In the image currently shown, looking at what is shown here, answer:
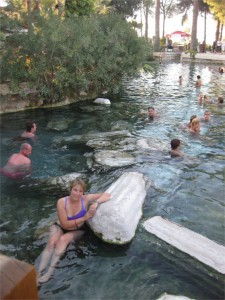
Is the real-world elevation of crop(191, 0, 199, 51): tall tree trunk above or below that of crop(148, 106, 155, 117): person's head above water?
above

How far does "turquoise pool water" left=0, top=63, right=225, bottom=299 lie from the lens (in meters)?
4.69

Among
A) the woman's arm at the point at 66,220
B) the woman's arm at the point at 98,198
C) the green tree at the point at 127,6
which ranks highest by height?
the green tree at the point at 127,6

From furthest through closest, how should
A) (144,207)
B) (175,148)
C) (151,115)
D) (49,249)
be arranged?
(151,115) → (175,148) → (144,207) → (49,249)

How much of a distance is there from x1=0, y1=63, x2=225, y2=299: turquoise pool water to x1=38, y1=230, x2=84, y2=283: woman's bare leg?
0.29 ft

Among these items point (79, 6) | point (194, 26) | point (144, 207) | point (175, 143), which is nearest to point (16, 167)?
point (144, 207)

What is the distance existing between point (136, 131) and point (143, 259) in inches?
307

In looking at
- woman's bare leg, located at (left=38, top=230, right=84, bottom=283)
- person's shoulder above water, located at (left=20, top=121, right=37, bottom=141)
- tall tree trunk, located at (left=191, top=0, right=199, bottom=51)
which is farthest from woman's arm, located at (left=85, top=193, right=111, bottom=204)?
tall tree trunk, located at (left=191, top=0, right=199, bottom=51)

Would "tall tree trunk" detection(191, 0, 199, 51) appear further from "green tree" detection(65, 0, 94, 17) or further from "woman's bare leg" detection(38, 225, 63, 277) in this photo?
"woman's bare leg" detection(38, 225, 63, 277)

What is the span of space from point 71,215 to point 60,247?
585 mm

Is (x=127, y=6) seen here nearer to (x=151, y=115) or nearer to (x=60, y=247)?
(x=151, y=115)

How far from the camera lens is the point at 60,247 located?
5.13 metres

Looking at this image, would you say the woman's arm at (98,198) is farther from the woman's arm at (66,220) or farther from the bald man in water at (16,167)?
the bald man in water at (16,167)

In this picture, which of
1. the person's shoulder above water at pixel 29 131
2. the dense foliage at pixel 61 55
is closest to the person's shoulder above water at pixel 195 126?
the person's shoulder above water at pixel 29 131

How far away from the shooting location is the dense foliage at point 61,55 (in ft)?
46.4
